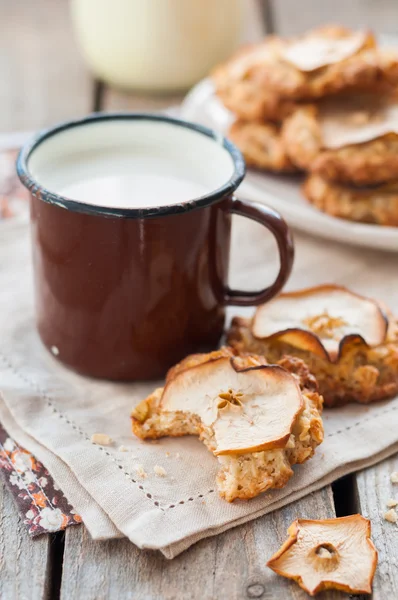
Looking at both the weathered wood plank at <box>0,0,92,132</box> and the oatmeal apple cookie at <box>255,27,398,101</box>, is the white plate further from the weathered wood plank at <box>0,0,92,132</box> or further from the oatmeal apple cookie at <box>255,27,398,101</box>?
the weathered wood plank at <box>0,0,92,132</box>

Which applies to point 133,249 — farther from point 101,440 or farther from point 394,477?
point 394,477

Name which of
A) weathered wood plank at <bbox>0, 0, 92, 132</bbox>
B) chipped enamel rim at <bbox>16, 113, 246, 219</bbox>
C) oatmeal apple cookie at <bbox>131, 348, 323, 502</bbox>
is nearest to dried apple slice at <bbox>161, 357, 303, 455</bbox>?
oatmeal apple cookie at <bbox>131, 348, 323, 502</bbox>

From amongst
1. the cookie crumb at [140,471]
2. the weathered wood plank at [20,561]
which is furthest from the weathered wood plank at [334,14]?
the weathered wood plank at [20,561]

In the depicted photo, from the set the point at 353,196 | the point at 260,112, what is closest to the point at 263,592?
the point at 353,196

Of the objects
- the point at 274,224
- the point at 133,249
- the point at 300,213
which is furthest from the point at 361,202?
the point at 133,249

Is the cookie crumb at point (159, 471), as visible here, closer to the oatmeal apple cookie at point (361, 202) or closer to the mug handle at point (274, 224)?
the mug handle at point (274, 224)

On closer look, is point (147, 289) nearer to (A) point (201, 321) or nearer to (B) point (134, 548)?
(A) point (201, 321)
